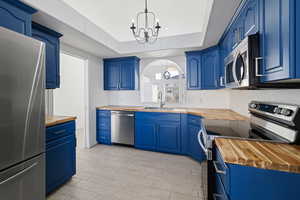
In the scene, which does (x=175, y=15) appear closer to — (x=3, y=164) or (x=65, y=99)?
(x=3, y=164)

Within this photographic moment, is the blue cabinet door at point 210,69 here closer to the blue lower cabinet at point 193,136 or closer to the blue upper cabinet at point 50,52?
the blue lower cabinet at point 193,136

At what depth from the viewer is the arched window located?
3.52 m

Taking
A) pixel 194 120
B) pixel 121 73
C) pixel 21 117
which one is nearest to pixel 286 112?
pixel 194 120

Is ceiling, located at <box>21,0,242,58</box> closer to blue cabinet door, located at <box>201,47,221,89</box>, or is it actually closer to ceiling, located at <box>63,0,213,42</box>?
ceiling, located at <box>63,0,213,42</box>

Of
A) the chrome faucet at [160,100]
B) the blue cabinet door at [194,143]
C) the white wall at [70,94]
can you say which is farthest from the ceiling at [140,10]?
the white wall at [70,94]

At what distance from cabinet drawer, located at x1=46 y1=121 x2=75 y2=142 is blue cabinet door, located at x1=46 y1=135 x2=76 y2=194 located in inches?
2.3

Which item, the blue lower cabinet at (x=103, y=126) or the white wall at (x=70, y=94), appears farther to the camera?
the white wall at (x=70, y=94)

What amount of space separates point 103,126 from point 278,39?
3558 mm

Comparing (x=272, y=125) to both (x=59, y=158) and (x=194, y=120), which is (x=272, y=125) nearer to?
(x=194, y=120)

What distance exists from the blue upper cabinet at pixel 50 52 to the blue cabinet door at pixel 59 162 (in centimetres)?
88

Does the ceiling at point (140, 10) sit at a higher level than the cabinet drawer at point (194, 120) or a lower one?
higher

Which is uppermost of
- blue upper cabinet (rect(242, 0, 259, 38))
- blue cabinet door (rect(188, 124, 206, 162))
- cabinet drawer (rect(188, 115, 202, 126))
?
blue upper cabinet (rect(242, 0, 259, 38))

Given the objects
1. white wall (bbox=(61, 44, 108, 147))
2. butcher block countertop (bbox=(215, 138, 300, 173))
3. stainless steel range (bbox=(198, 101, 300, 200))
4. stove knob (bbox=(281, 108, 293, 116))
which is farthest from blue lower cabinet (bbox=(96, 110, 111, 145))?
stove knob (bbox=(281, 108, 293, 116))

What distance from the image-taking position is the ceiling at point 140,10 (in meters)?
2.05
